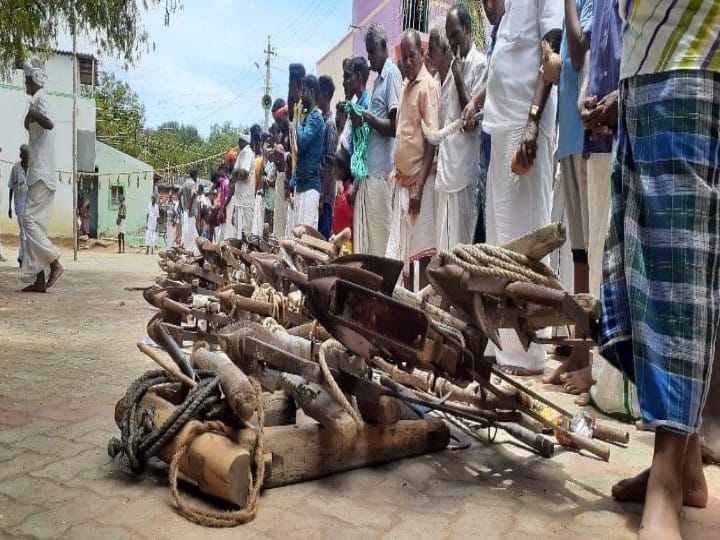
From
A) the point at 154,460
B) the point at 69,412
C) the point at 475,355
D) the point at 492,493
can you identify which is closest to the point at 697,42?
the point at 475,355

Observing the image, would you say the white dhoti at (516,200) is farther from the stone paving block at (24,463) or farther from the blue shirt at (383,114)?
the stone paving block at (24,463)

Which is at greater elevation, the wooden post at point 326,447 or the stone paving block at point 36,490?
the wooden post at point 326,447

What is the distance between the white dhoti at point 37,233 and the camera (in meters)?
8.03

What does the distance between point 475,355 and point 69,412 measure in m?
1.89

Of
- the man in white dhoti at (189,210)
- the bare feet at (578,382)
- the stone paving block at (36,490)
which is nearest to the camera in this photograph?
the stone paving block at (36,490)

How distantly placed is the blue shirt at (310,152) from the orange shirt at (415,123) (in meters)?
3.07

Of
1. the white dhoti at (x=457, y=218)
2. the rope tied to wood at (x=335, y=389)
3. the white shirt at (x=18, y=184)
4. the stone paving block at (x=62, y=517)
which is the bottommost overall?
the stone paving block at (x=62, y=517)

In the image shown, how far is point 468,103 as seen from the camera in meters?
4.86

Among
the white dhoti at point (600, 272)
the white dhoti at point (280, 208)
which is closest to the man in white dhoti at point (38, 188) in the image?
the white dhoti at point (280, 208)

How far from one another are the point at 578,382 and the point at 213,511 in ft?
7.62

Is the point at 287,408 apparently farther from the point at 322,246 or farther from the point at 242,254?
the point at 242,254

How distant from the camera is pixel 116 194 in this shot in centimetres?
3369

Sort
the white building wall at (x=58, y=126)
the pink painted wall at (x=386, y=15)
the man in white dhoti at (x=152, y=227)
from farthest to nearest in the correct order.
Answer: the white building wall at (x=58, y=126) → the man in white dhoti at (x=152, y=227) → the pink painted wall at (x=386, y=15)

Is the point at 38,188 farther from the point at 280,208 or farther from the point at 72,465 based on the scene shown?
the point at 72,465
